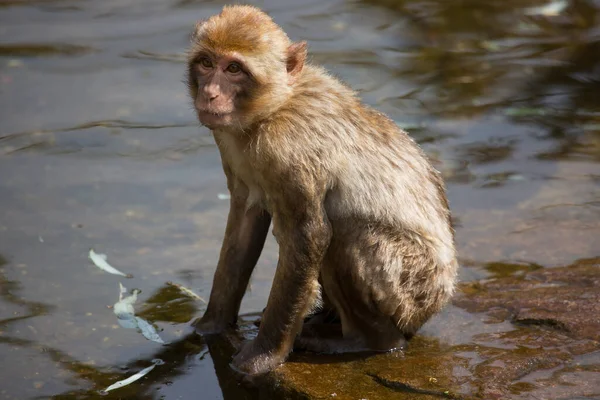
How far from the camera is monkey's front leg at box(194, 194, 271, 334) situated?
658cm

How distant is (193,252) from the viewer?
830cm

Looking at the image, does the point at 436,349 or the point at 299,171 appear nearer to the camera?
the point at 299,171

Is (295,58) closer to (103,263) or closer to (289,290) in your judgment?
(289,290)

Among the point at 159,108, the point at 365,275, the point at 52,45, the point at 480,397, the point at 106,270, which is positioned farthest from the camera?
the point at 52,45

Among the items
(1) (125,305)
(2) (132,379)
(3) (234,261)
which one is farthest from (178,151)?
(2) (132,379)

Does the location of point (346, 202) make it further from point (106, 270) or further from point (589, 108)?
point (589, 108)

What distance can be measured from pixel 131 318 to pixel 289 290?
1.61 meters

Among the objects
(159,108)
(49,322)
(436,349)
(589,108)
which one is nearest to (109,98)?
(159,108)

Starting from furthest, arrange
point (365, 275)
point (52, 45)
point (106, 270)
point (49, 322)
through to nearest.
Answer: point (52, 45) < point (106, 270) < point (49, 322) < point (365, 275)

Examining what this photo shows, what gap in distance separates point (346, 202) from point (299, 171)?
396mm

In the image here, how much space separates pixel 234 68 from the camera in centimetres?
581

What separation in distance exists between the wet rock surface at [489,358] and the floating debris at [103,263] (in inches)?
82.6

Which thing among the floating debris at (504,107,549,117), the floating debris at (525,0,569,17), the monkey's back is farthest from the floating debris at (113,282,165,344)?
the floating debris at (525,0,569,17)

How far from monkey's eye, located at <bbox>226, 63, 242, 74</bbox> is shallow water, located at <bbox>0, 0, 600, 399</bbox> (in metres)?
1.86
